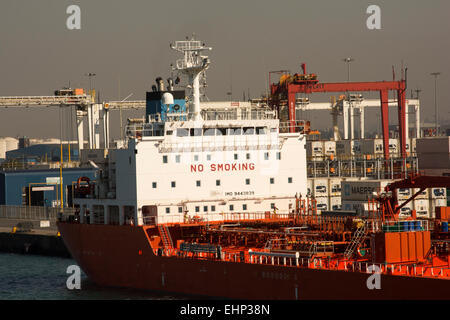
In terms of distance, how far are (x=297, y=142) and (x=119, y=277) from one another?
10.0 meters

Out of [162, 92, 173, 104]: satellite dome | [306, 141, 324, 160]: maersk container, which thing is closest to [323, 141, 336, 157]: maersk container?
[306, 141, 324, 160]: maersk container

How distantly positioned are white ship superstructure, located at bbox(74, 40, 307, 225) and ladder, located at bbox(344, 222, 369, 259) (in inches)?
289

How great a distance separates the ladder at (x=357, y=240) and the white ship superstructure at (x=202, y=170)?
7351 millimetres

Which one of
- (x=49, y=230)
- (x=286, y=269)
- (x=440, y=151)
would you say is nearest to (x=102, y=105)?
(x=49, y=230)

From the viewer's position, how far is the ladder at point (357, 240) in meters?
27.4

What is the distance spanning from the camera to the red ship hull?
24656mm

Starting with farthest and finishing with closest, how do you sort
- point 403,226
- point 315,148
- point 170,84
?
point 315,148 → point 170,84 → point 403,226

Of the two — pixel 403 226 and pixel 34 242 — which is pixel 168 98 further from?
pixel 34 242

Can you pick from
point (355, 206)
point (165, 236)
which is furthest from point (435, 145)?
point (165, 236)

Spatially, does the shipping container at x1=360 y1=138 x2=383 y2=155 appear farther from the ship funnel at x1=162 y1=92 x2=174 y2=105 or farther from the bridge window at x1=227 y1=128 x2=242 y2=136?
the bridge window at x1=227 y1=128 x2=242 y2=136

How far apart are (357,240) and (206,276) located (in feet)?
21.3

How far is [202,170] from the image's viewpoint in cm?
3447

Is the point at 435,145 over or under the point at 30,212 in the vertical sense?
over
